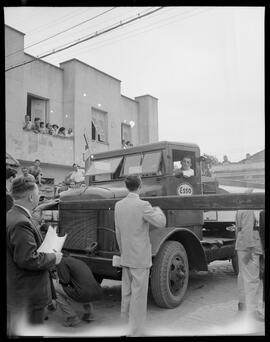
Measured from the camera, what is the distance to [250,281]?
3820 millimetres

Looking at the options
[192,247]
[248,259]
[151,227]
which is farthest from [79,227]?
[248,259]

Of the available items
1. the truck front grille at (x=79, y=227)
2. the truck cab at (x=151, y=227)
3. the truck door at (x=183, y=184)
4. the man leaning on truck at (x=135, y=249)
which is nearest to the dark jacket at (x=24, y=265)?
the man leaning on truck at (x=135, y=249)

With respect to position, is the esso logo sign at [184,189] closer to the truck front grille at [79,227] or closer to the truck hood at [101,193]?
the truck hood at [101,193]

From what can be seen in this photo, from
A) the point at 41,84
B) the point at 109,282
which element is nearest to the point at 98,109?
the point at 41,84

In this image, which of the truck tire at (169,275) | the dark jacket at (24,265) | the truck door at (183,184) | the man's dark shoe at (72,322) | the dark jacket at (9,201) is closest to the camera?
the dark jacket at (24,265)

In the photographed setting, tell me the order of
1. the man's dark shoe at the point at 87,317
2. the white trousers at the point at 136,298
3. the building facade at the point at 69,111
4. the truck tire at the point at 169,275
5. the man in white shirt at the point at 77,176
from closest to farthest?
the white trousers at the point at 136,298 < the man's dark shoe at the point at 87,317 < the truck tire at the point at 169,275 < the building facade at the point at 69,111 < the man in white shirt at the point at 77,176

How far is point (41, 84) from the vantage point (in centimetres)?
855

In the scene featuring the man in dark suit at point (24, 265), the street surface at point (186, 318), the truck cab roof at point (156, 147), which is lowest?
the street surface at point (186, 318)

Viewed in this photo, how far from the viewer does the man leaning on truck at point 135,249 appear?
3225 mm

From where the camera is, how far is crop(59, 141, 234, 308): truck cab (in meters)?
4.25

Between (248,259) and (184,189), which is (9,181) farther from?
(184,189)

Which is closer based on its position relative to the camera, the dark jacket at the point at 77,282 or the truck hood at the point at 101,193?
the dark jacket at the point at 77,282

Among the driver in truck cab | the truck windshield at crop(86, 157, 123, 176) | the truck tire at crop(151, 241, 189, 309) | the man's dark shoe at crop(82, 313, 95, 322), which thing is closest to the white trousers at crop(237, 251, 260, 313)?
the truck tire at crop(151, 241, 189, 309)

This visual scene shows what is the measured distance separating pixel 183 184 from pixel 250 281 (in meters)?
1.75
